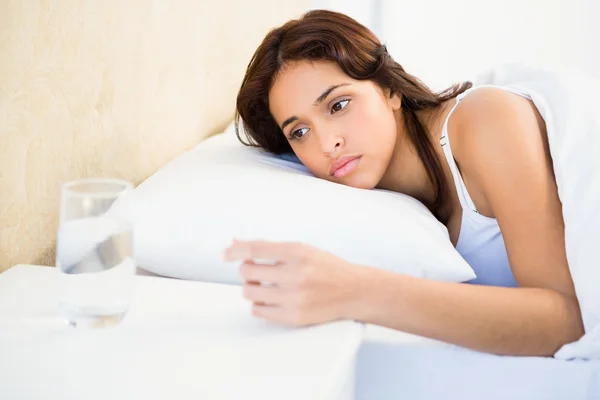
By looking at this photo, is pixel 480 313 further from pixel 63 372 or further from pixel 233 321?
pixel 63 372

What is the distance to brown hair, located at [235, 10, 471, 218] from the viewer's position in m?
1.27

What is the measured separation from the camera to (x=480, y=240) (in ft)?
3.98

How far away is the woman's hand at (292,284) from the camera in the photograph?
2.50ft

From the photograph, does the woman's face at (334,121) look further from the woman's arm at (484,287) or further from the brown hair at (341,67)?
the woman's arm at (484,287)

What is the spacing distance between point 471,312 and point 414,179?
495 mm

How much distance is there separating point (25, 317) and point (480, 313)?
586mm

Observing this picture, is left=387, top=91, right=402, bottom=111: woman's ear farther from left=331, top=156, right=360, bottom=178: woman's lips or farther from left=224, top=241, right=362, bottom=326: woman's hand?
left=224, top=241, right=362, bottom=326: woman's hand

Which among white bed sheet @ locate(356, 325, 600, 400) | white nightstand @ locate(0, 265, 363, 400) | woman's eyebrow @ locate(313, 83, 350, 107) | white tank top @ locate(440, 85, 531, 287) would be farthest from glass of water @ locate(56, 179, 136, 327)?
white tank top @ locate(440, 85, 531, 287)

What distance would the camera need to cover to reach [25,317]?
76 centimetres

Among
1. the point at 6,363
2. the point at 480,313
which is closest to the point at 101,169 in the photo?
the point at 6,363

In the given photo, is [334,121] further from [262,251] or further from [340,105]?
[262,251]

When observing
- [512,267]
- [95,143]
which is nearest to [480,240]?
[512,267]

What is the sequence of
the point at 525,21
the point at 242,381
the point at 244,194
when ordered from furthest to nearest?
the point at 525,21
the point at 244,194
the point at 242,381

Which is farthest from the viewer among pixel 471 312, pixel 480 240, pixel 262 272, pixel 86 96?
pixel 480 240
